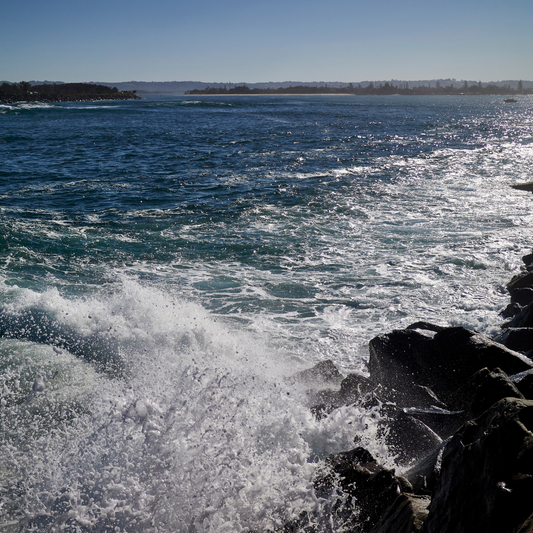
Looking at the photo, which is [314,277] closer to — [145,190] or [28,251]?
[28,251]

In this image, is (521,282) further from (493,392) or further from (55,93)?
(55,93)

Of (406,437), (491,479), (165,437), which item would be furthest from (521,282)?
(165,437)

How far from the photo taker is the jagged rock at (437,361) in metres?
5.43

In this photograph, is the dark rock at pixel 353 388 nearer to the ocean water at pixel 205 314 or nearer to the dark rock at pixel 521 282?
the ocean water at pixel 205 314

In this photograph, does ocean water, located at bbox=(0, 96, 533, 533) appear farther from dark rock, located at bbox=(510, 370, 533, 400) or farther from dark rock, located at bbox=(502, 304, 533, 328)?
dark rock, located at bbox=(510, 370, 533, 400)

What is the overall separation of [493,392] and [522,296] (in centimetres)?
530

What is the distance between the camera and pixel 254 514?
4.26 meters

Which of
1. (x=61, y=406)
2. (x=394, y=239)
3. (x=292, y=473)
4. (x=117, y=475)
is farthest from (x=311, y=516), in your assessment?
(x=394, y=239)

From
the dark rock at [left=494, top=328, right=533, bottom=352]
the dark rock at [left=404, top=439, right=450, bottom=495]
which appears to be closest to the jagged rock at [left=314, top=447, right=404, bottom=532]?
the dark rock at [left=404, top=439, right=450, bottom=495]

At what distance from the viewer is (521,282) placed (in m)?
9.31

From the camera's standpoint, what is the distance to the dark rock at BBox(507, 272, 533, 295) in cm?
911

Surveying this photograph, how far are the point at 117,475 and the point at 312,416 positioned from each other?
241 centimetres

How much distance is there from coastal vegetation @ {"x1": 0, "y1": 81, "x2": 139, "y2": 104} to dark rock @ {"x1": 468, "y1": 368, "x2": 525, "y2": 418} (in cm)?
11831

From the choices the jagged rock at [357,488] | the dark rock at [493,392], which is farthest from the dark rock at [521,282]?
the jagged rock at [357,488]
